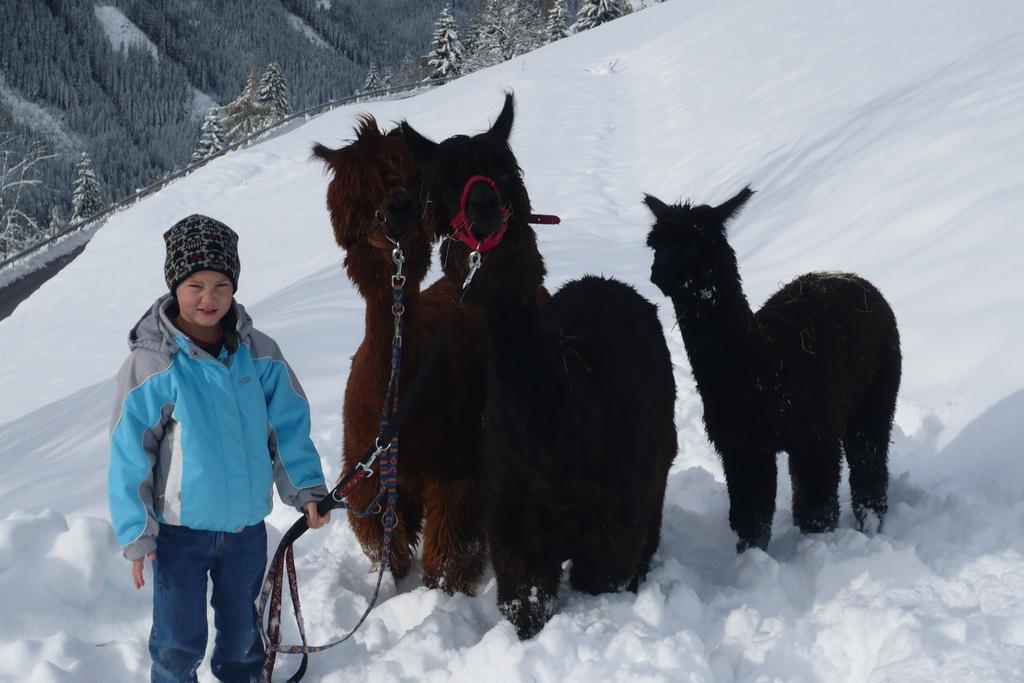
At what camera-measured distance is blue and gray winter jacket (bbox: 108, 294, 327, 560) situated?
2150 millimetres

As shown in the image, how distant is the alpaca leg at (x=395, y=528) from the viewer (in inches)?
119

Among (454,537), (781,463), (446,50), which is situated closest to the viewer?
(454,537)

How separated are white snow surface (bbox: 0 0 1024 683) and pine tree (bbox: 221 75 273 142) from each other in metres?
30.7

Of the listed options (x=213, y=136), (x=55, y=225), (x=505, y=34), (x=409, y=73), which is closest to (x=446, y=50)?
(x=505, y=34)

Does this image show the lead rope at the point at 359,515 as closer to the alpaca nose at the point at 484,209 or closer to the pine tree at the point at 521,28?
the alpaca nose at the point at 484,209

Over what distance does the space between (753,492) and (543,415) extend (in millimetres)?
1239

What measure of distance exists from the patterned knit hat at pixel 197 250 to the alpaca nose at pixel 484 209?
695 millimetres

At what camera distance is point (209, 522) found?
2.23 m

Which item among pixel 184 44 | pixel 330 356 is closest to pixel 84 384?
pixel 330 356

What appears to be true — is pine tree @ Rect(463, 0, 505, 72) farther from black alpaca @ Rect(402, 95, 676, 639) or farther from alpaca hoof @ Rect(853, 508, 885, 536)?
black alpaca @ Rect(402, 95, 676, 639)

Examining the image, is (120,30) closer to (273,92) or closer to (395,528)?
(273,92)

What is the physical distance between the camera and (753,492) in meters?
3.11

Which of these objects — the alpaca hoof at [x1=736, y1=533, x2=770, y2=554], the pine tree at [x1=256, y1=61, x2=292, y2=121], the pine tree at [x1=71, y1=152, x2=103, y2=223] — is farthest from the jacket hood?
the pine tree at [x1=71, y1=152, x2=103, y2=223]

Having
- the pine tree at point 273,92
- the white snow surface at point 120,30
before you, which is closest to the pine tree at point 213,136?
the pine tree at point 273,92
